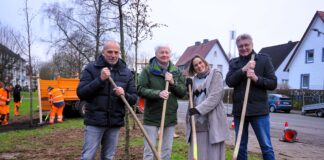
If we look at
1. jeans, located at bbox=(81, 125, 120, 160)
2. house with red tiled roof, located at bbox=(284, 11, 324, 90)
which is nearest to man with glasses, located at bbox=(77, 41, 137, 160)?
jeans, located at bbox=(81, 125, 120, 160)

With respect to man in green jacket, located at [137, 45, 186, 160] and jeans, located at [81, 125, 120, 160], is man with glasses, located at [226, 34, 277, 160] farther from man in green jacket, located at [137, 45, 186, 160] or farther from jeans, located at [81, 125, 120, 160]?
jeans, located at [81, 125, 120, 160]

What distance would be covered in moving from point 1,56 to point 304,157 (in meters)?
44.4

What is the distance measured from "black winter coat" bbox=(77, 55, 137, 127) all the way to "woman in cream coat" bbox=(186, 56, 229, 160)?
0.89 m

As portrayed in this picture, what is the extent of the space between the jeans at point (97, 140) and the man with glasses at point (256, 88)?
167cm

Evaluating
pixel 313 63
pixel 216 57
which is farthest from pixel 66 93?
pixel 216 57

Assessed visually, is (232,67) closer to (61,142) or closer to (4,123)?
(61,142)

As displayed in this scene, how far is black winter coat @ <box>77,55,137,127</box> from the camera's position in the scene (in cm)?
381

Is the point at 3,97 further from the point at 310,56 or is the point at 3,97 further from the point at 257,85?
the point at 310,56

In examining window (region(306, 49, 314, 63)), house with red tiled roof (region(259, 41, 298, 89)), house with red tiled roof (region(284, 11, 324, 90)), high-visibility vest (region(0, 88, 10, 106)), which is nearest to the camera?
high-visibility vest (region(0, 88, 10, 106))

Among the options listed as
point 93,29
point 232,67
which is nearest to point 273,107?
point 93,29

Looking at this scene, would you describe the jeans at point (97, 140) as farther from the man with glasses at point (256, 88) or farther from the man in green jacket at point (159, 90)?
the man with glasses at point (256, 88)

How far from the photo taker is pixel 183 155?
6.25m

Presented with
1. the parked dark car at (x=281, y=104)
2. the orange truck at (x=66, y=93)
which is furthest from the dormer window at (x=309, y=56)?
the orange truck at (x=66, y=93)

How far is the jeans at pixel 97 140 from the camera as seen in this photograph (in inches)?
153
